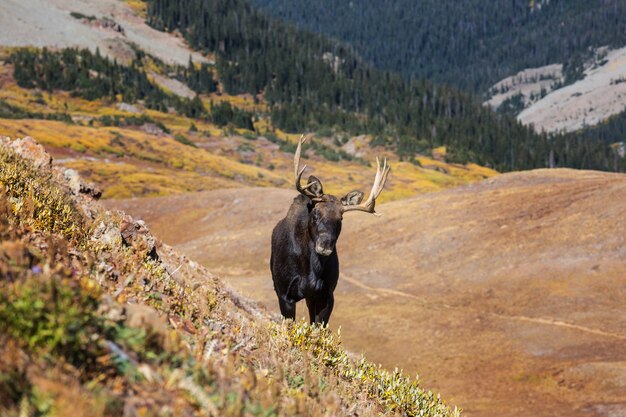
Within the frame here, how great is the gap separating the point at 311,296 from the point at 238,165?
51.0 metres

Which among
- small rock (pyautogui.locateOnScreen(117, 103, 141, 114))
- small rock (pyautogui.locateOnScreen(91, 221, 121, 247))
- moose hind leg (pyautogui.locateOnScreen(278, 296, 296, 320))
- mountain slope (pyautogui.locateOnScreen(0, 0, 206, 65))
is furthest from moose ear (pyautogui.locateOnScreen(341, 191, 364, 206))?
mountain slope (pyautogui.locateOnScreen(0, 0, 206, 65))

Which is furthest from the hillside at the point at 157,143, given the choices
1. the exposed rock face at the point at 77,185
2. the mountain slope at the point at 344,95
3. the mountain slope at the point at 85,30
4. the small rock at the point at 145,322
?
the small rock at the point at 145,322

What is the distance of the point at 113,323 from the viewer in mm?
3230

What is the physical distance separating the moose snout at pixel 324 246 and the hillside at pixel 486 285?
17.7ft

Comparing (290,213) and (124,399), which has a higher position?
(124,399)

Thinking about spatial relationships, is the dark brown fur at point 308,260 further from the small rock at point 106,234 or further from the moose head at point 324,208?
the small rock at point 106,234

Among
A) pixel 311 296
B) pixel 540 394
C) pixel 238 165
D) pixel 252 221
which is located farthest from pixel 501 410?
pixel 238 165

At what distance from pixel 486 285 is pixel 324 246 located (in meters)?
12.2

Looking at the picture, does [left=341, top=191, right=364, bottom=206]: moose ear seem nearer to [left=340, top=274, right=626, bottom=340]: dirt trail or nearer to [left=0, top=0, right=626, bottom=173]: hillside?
[left=340, top=274, right=626, bottom=340]: dirt trail

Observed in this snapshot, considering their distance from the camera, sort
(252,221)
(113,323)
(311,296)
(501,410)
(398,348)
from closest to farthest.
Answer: (113,323) < (311,296) < (501,410) < (398,348) < (252,221)

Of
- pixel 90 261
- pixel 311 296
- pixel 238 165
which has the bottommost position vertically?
pixel 238 165

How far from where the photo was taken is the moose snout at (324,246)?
7.80 meters

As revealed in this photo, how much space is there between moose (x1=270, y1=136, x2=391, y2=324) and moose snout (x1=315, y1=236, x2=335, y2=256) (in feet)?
0.61

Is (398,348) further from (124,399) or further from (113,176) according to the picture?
(113,176)
